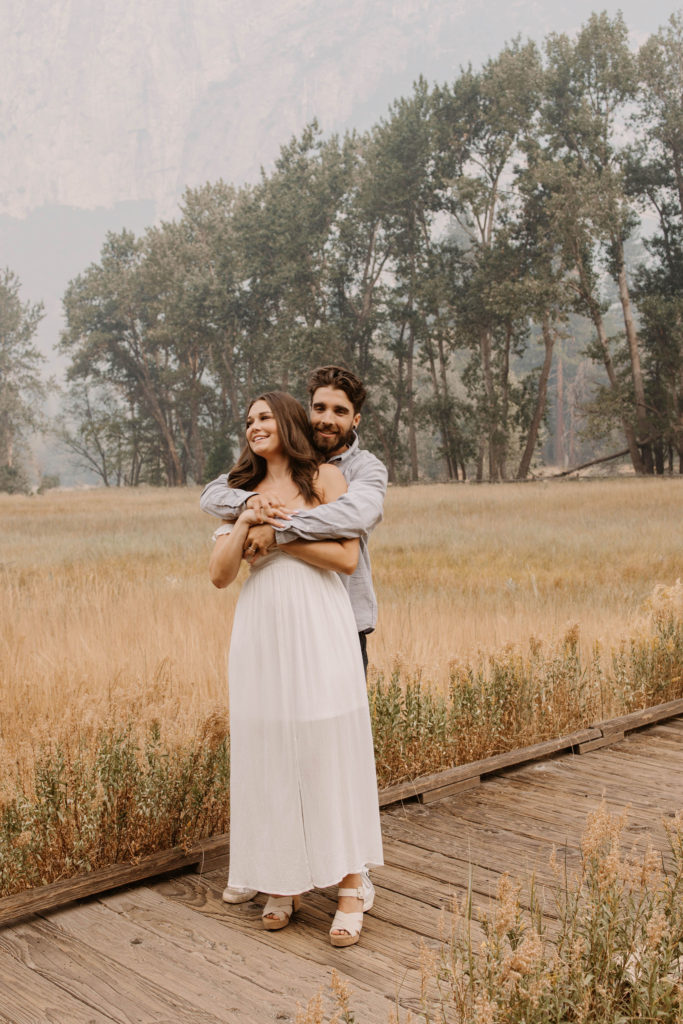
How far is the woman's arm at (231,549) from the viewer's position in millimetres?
3438

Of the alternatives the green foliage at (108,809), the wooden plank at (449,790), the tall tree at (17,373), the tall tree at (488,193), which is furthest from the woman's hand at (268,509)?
the tall tree at (17,373)

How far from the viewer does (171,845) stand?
429 cm

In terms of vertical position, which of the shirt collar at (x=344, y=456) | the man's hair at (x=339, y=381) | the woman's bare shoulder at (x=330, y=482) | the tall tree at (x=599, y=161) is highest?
the tall tree at (x=599, y=161)

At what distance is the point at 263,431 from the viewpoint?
11.8ft

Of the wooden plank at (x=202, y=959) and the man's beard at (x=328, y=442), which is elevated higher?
the man's beard at (x=328, y=442)

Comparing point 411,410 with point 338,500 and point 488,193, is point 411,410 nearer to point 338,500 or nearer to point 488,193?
point 488,193

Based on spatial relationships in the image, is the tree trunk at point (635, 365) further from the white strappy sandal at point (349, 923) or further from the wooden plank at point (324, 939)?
the white strappy sandal at point (349, 923)

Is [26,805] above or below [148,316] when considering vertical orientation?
below

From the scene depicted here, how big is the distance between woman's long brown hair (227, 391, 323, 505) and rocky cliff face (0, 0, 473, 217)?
7196 centimetres

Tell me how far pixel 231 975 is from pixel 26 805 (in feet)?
4.19

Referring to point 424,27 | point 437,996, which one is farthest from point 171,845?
point 424,27

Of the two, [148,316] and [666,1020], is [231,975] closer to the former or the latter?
[666,1020]

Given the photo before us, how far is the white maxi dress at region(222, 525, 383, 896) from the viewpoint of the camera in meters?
3.35

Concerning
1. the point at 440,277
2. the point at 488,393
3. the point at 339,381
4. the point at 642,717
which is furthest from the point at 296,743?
the point at 440,277
